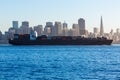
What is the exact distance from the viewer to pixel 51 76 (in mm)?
48219

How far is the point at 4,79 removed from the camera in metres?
45.3

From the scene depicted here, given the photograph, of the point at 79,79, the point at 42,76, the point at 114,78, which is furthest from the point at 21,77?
the point at 114,78

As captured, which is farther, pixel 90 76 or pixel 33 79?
pixel 90 76

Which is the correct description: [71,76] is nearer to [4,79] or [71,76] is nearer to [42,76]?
[42,76]

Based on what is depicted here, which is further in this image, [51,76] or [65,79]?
[51,76]

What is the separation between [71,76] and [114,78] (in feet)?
15.0

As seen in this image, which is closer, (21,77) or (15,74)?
(21,77)

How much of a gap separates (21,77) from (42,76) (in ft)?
7.51

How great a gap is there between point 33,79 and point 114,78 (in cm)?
806

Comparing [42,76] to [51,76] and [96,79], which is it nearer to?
[51,76]

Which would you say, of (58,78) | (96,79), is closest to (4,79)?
(58,78)

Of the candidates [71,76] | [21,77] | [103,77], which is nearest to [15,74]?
[21,77]

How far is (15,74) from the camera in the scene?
50438mm

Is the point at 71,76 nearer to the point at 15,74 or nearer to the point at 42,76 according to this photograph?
the point at 42,76
